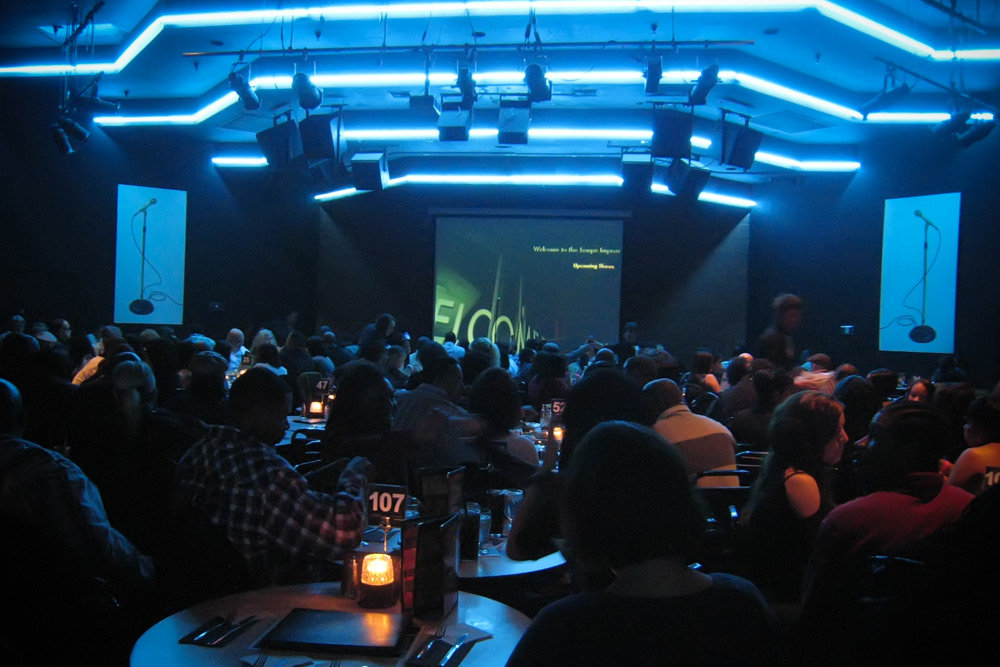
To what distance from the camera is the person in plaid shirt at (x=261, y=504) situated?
92.5 inches

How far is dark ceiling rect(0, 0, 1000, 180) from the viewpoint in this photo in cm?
784

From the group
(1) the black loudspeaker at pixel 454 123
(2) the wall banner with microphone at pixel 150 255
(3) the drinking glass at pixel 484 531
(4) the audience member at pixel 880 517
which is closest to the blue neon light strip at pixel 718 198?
(1) the black loudspeaker at pixel 454 123

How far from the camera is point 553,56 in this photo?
8734 millimetres

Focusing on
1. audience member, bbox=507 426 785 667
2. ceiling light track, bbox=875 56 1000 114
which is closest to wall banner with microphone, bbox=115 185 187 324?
ceiling light track, bbox=875 56 1000 114

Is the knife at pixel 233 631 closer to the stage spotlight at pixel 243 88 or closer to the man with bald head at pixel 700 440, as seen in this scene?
the man with bald head at pixel 700 440

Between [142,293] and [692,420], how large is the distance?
974 centimetres

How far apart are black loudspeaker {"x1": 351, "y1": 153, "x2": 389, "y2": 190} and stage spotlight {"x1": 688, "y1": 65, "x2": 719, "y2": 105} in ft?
16.4

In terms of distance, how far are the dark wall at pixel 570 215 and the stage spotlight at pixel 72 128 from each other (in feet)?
18.2

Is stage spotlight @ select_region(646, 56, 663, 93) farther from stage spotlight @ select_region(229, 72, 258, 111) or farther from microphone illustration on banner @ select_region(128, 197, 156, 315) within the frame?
microphone illustration on banner @ select_region(128, 197, 156, 315)

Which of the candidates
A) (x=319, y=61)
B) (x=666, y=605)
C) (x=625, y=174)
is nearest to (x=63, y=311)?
(x=319, y=61)

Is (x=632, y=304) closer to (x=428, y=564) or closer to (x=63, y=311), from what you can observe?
(x=63, y=311)

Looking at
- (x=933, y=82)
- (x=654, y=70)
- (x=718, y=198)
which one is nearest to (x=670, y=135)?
(x=654, y=70)

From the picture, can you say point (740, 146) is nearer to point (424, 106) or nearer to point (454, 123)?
point (454, 123)

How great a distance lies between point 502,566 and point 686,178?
8506 mm
